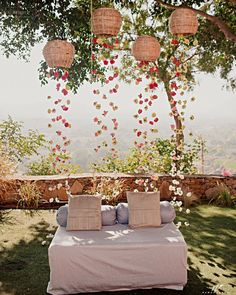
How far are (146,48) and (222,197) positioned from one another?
371 cm

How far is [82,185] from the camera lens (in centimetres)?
674

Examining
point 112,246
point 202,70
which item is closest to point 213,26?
point 202,70

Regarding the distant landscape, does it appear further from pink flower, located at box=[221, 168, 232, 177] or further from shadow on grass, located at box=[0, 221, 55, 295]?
shadow on grass, located at box=[0, 221, 55, 295]

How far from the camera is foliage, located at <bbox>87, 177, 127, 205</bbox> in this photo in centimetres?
644

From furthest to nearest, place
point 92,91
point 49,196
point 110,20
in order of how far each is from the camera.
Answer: point 49,196 → point 92,91 → point 110,20

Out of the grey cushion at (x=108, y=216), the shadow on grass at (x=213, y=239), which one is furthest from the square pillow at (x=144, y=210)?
the shadow on grass at (x=213, y=239)

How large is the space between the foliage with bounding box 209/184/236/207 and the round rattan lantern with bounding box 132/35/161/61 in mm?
3570

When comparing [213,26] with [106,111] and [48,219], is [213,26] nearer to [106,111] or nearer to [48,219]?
[106,111]

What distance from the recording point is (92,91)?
16.7 ft

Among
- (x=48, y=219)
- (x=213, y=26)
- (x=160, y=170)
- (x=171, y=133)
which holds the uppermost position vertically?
(x=213, y=26)

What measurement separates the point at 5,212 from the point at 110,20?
3.87m

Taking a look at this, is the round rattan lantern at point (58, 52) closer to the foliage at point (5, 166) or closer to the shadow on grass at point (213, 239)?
the shadow on grass at point (213, 239)

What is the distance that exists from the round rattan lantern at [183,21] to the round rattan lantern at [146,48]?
368 millimetres

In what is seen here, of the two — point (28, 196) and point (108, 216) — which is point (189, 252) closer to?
point (108, 216)
